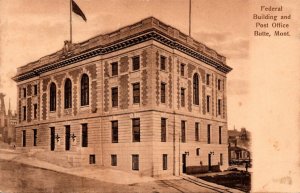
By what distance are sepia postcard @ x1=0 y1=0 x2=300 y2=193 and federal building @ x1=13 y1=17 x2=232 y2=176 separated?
2cm

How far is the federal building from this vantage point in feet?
24.6

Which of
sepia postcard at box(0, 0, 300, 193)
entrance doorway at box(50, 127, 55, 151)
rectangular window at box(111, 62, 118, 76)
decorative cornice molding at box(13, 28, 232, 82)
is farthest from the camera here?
entrance doorway at box(50, 127, 55, 151)

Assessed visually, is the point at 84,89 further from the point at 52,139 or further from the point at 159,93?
the point at 159,93

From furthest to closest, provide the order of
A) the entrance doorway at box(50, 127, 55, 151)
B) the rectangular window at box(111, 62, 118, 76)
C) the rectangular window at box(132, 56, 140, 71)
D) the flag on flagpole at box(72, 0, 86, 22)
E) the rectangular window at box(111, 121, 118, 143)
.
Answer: the entrance doorway at box(50, 127, 55, 151) < the rectangular window at box(111, 62, 118, 76) < the rectangular window at box(111, 121, 118, 143) < the flag on flagpole at box(72, 0, 86, 22) < the rectangular window at box(132, 56, 140, 71)

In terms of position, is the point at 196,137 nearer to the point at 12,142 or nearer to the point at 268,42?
the point at 268,42

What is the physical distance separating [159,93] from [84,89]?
168 centimetres

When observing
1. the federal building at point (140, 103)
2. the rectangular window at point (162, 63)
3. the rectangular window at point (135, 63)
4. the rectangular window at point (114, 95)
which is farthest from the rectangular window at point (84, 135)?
the rectangular window at point (162, 63)

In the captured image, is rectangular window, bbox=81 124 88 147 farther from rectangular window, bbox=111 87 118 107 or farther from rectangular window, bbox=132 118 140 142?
rectangular window, bbox=132 118 140 142

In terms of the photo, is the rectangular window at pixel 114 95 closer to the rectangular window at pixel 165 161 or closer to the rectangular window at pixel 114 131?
the rectangular window at pixel 114 131

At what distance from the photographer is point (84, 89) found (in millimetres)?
8391

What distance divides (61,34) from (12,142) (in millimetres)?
2396

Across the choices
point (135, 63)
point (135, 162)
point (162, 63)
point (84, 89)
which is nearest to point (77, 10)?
point (135, 63)

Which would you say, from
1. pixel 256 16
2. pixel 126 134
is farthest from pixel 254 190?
pixel 256 16

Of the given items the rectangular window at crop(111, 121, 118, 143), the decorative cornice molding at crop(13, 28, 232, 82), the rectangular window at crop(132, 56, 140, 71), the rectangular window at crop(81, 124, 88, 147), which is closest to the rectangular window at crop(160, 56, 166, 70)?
the decorative cornice molding at crop(13, 28, 232, 82)
